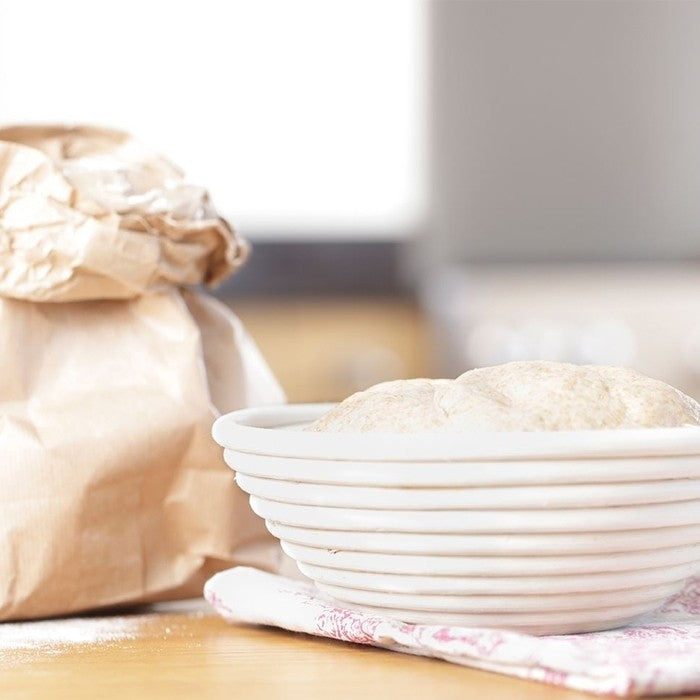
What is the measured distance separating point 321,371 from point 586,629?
2.72 m

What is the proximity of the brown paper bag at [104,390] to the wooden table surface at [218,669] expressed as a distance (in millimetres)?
75

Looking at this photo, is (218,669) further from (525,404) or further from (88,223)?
(88,223)

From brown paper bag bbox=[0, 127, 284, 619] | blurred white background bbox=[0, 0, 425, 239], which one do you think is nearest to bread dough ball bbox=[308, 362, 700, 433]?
brown paper bag bbox=[0, 127, 284, 619]

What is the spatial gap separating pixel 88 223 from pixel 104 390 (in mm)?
109

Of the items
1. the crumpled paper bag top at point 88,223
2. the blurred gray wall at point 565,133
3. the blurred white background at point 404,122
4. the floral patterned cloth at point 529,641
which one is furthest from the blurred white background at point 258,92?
the floral patterned cloth at point 529,641

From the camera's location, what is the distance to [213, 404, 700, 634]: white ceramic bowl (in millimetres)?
568

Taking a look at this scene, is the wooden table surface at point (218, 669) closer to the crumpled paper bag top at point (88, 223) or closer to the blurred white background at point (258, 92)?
the crumpled paper bag top at point (88, 223)

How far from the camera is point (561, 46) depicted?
3.86m

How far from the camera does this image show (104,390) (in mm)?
807

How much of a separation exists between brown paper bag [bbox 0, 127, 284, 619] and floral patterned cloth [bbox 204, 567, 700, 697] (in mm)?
92

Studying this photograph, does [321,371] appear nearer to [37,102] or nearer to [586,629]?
[37,102]

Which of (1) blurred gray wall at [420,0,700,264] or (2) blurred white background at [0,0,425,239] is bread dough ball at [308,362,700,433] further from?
(1) blurred gray wall at [420,0,700,264]

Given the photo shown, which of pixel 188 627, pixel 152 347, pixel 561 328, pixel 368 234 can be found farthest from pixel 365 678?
pixel 368 234

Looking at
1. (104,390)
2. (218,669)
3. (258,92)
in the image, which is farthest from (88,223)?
(258,92)
